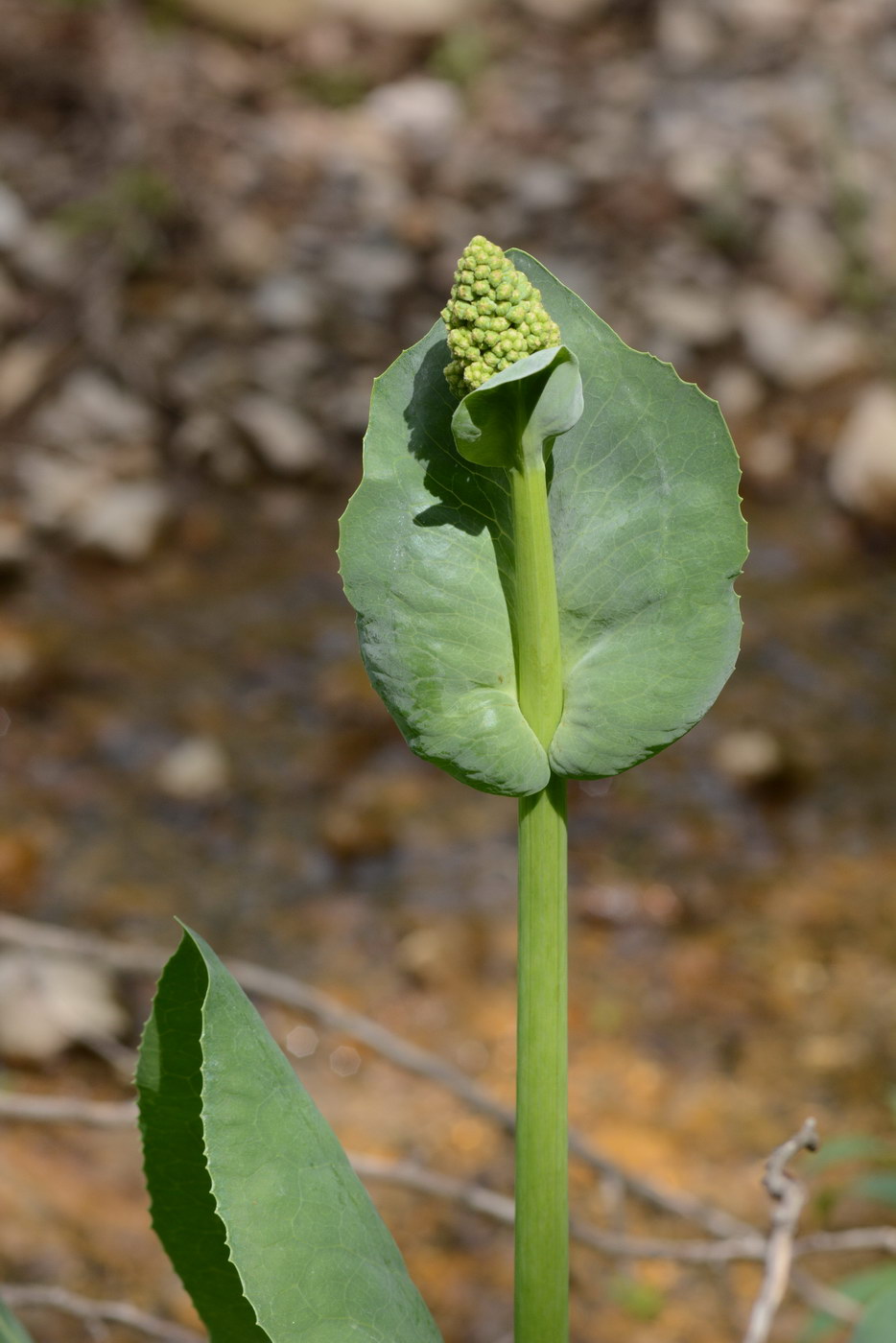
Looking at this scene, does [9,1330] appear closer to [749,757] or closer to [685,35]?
[749,757]

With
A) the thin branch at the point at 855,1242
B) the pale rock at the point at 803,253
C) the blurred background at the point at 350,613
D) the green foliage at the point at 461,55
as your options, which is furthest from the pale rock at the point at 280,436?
the thin branch at the point at 855,1242

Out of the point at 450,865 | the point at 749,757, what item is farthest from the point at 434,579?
the point at 749,757

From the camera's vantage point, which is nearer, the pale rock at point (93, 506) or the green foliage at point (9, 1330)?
the green foliage at point (9, 1330)

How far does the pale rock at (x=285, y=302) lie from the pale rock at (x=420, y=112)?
77cm

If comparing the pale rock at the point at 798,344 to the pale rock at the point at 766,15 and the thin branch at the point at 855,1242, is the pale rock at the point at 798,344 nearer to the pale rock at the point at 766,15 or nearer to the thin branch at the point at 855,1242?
the pale rock at the point at 766,15

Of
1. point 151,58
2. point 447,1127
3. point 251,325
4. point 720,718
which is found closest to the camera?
point 447,1127

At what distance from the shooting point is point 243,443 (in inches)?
113

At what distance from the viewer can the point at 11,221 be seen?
10.5ft

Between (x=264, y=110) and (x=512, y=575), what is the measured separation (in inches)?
151

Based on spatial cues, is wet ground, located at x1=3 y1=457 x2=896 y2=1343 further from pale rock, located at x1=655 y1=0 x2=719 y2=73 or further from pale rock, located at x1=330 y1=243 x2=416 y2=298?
pale rock, located at x1=655 y1=0 x2=719 y2=73

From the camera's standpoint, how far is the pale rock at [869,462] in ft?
8.52

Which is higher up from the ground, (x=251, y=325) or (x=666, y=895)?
(x=251, y=325)

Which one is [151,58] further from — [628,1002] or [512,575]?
[512,575]

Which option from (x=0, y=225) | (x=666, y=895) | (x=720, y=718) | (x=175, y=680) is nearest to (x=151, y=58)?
(x=0, y=225)
